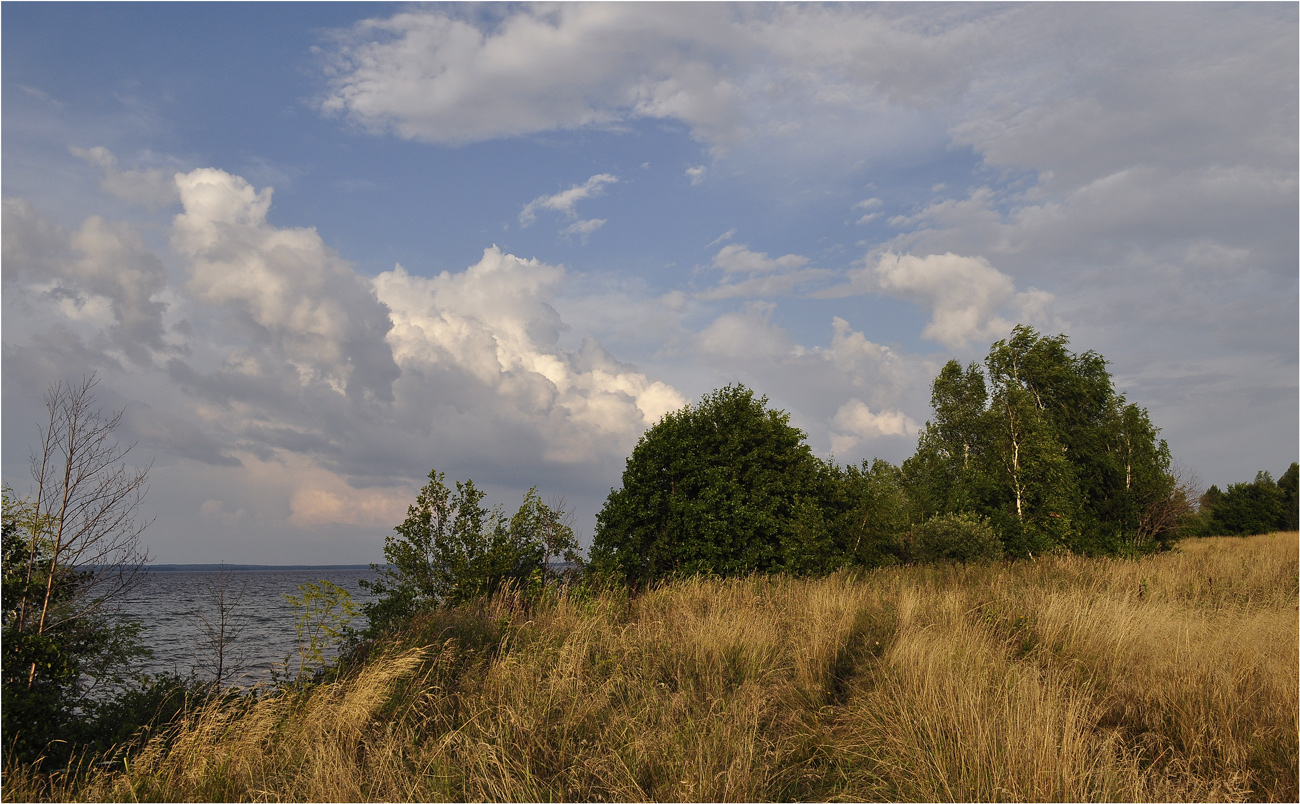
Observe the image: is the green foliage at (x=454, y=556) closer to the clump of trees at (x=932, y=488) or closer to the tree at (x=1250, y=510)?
the clump of trees at (x=932, y=488)

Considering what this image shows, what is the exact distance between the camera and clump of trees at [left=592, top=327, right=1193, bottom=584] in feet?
53.7

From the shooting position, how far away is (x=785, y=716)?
5.45 meters

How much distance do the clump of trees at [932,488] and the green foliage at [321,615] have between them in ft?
22.3

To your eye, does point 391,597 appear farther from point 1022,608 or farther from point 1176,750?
point 1176,750

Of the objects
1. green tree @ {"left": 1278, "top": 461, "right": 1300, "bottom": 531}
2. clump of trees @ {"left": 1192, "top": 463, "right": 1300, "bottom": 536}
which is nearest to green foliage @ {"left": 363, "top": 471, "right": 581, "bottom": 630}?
clump of trees @ {"left": 1192, "top": 463, "right": 1300, "bottom": 536}

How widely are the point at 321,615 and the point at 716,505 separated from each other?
9.44m

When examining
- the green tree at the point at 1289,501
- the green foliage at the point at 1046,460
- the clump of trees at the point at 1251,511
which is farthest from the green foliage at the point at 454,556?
the green tree at the point at 1289,501

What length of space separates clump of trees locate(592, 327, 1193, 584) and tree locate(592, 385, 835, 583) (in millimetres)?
31

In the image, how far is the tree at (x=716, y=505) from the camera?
16.2 metres

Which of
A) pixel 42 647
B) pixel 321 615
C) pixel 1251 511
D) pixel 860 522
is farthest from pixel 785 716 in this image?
pixel 1251 511

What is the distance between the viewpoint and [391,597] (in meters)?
11.6

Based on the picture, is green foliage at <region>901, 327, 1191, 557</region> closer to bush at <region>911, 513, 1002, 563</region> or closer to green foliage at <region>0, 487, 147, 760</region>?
bush at <region>911, 513, 1002, 563</region>

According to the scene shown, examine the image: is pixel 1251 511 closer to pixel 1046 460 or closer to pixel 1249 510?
pixel 1249 510

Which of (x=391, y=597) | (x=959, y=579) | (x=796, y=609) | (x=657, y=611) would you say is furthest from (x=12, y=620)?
(x=959, y=579)
